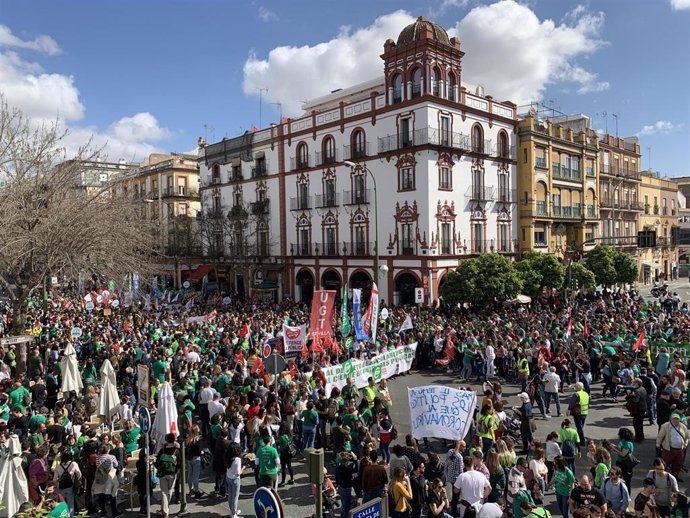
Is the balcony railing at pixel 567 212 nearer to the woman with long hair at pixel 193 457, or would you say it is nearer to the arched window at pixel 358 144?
the arched window at pixel 358 144

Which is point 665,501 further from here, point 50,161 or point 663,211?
point 663,211

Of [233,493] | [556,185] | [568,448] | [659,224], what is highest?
[556,185]

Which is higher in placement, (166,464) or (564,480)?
(166,464)

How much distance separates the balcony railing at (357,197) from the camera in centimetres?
3978

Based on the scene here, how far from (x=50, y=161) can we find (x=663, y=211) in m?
71.0

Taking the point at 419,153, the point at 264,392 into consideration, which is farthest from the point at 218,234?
the point at 264,392

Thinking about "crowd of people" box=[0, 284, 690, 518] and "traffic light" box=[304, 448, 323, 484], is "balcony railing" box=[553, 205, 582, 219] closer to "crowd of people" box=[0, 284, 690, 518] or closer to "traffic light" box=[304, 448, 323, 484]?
"crowd of people" box=[0, 284, 690, 518]

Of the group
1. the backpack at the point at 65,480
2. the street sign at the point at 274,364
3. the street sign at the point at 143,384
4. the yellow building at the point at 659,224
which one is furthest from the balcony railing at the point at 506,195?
A: the backpack at the point at 65,480

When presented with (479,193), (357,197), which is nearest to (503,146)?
(479,193)

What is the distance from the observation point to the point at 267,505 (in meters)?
5.91

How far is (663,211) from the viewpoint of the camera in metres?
69.6

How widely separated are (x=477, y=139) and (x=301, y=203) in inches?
562

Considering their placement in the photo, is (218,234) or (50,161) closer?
(50,161)

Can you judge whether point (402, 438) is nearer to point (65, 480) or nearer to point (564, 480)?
point (564, 480)
